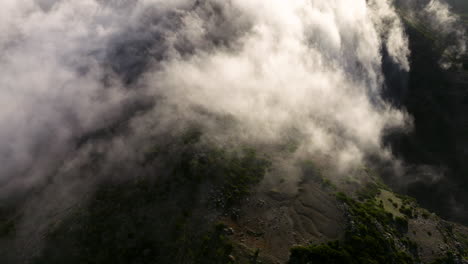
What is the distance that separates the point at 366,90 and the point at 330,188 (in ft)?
294

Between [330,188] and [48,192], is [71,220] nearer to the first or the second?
[48,192]

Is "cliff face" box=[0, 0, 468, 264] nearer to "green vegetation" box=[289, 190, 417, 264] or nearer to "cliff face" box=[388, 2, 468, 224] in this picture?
"green vegetation" box=[289, 190, 417, 264]

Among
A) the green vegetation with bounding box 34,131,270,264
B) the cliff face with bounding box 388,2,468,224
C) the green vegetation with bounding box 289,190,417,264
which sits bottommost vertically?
the green vegetation with bounding box 34,131,270,264

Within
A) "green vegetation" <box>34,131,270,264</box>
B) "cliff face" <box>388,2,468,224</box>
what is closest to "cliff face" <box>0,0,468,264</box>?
"green vegetation" <box>34,131,270,264</box>

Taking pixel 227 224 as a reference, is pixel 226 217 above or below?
above

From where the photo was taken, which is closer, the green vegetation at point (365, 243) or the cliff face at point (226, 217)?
the green vegetation at point (365, 243)

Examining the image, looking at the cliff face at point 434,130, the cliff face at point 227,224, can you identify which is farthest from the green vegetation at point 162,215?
the cliff face at point 434,130

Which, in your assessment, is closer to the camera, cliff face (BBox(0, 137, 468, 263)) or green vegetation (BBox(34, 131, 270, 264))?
cliff face (BBox(0, 137, 468, 263))

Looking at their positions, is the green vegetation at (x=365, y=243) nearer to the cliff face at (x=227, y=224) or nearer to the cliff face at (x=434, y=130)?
the cliff face at (x=227, y=224)

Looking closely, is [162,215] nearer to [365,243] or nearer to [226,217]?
[226,217]

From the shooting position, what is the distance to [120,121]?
88.3 metres

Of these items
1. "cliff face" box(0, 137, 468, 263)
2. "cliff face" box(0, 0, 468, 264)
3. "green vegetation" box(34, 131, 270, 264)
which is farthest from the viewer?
"cliff face" box(0, 0, 468, 264)

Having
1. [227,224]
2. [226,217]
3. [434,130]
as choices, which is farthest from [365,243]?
[434,130]

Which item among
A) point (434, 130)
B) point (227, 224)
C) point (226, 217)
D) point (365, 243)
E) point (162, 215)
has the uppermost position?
point (434, 130)
